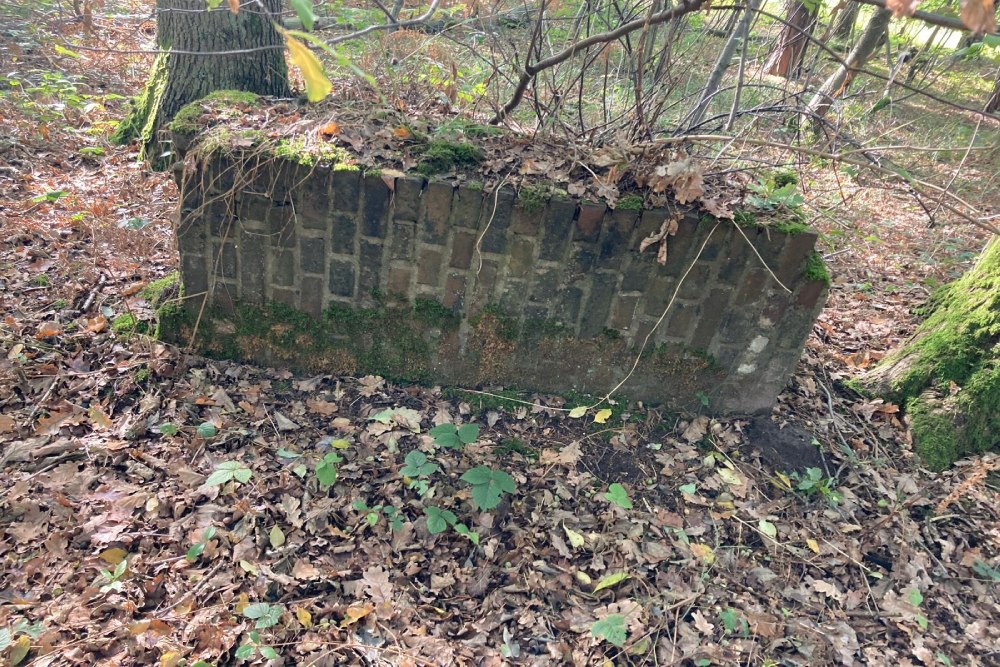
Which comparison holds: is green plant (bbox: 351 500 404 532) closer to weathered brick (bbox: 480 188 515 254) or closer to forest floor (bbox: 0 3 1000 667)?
forest floor (bbox: 0 3 1000 667)

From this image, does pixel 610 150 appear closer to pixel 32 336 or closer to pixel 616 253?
pixel 616 253

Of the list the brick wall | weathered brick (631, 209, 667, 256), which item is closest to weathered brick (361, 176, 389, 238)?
the brick wall

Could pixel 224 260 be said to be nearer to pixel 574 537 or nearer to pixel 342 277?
pixel 342 277

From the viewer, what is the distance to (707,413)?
3.20 meters

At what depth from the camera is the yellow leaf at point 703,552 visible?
100 inches

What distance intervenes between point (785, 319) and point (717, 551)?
120 cm

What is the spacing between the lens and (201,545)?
2281 millimetres

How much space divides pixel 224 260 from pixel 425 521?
1.65 meters

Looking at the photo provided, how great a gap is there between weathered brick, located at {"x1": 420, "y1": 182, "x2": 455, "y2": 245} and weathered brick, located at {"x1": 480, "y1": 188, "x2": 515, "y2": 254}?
7.1 inches

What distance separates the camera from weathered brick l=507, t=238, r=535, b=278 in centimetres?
282

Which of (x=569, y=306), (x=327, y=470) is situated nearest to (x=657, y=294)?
(x=569, y=306)

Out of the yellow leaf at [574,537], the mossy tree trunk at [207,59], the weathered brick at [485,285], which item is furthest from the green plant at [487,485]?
the mossy tree trunk at [207,59]

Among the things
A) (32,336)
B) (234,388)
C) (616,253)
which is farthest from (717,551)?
(32,336)

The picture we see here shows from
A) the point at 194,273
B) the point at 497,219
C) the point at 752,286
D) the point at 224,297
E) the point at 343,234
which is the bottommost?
the point at 224,297
